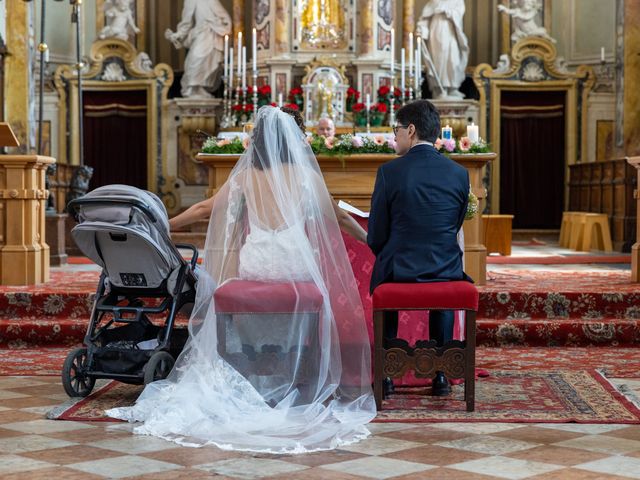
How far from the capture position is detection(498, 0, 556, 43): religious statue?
600 inches

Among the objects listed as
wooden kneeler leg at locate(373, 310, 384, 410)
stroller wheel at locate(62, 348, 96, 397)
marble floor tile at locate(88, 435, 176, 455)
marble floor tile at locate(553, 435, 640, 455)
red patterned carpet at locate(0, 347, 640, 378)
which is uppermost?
wooden kneeler leg at locate(373, 310, 384, 410)

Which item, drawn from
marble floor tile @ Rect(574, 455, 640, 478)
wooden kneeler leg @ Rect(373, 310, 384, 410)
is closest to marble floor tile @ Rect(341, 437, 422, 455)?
wooden kneeler leg @ Rect(373, 310, 384, 410)

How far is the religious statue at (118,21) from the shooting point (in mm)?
15359

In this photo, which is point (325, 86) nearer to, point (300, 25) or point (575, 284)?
point (300, 25)

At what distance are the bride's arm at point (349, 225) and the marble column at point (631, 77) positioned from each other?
969 cm

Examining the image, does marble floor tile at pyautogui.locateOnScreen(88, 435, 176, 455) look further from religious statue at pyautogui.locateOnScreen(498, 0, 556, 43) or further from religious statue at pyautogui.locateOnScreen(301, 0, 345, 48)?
religious statue at pyautogui.locateOnScreen(498, 0, 556, 43)

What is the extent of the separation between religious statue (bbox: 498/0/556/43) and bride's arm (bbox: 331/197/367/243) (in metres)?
10.5

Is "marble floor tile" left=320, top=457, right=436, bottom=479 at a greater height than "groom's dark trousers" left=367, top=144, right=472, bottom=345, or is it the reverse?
"groom's dark trousers" left=367, top=144, right=472, bottom=345

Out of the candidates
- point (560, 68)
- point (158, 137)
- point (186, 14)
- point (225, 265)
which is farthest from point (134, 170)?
point (225, 265)

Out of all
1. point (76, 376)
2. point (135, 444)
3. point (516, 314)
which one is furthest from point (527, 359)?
point (135, 444)

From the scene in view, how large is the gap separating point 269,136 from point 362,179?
3085 mm

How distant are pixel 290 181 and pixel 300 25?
9736 millimetres

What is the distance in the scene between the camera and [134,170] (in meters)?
15.7

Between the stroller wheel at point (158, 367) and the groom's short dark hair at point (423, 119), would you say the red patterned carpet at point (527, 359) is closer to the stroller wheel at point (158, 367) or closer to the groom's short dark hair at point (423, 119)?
the stroller wheel at point (158, 367)
